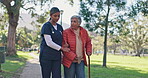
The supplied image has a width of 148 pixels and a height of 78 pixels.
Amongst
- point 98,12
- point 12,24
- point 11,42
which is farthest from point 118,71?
point 11,42

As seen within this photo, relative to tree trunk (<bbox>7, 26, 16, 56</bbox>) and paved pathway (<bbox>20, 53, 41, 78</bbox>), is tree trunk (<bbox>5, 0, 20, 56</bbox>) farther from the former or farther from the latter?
paved pathway (<bbox>20, 53, 41, 78</bbox>)

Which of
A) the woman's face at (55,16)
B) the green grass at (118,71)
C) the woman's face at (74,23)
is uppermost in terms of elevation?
the woman's face at (55,16)

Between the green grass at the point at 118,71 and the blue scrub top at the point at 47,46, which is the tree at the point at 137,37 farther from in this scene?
the blue scrub top at the point at 47,46

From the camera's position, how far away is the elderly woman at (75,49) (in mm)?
4832

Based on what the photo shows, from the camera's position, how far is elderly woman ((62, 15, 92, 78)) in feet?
15.9

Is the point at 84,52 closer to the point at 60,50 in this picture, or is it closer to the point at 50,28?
the point at 60,50

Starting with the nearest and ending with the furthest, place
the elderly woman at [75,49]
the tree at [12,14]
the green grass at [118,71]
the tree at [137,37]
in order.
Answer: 1. the elderly woman at [75,49]
2. the green grass at [118,71]
3. the tree at [12,14]
4. the tree at [137,37]

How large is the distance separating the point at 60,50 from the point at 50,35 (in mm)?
344

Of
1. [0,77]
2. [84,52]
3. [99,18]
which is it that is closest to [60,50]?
[84,52]

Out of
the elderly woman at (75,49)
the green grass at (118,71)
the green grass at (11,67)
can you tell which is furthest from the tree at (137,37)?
the elderly woman at (75,49)

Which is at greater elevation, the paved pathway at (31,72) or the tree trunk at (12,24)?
the tree trunk at (12,24)

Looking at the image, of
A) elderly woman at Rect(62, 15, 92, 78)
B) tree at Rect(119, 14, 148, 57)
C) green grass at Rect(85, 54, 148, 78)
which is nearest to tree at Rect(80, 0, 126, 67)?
green grass at Rect(85, 54, 148, 78)

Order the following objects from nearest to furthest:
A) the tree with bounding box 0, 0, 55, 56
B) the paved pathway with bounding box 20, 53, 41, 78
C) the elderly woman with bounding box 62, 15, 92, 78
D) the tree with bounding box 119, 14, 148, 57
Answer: the elderly woman with bounding box 62, 15, 92, 78 < the paved pathway with bounding box 20, 53, 41, 78 < the tree with bounding box 0, 0, 55, 56 < the tree with bounding box 119, 14, 148, 57

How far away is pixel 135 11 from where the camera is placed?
55.5 ft
